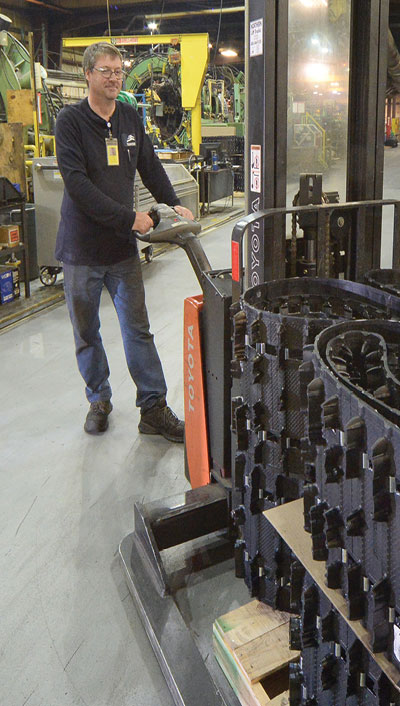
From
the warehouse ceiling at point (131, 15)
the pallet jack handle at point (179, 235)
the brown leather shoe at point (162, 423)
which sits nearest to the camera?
the pallet jack handle at point (179, 235)

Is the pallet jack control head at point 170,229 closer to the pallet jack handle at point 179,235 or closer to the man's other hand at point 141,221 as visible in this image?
the pallet jack handle at point 179,235

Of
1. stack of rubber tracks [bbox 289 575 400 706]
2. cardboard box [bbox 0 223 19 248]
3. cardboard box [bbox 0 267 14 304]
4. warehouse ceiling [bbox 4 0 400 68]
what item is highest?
warehouse ceiling [bbox 4 0 400 68]

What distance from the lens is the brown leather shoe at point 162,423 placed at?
10.9 ft

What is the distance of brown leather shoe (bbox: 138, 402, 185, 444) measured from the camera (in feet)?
10.9

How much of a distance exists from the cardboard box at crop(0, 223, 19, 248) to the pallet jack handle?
3174mm

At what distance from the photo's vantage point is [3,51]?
9023 mm

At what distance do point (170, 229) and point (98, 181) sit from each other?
645mm

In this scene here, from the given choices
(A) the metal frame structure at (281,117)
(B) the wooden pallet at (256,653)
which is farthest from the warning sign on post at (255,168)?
(B) the wooden pallet at (256,653)

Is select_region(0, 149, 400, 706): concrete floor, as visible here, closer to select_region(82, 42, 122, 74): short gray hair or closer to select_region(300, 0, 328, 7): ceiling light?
select_region(82, 42, 122, 74): short gray hair

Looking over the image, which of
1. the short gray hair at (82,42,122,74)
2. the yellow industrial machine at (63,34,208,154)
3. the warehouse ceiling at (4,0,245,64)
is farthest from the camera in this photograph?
the warehouse ceiling at (4,0,245,64)

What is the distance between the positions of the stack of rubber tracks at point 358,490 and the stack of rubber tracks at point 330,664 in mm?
93

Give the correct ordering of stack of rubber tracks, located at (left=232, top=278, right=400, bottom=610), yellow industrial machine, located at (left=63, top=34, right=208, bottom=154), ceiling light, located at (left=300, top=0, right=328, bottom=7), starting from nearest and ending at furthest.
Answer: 1. stack of rubber tracks, located at (left=232, top=278, right=400, bottom=610)
2. ceiling light, located at (left=300, top=0, right=328, bottom=7)
3. yellow industrial machine, located at (left=63, top=34, right=208, bottom=154)

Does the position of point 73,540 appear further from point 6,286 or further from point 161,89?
point 161,89

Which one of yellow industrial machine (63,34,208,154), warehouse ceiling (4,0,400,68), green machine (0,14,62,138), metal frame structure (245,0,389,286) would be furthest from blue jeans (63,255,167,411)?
warehouse ceiling (4,0,400,68)
